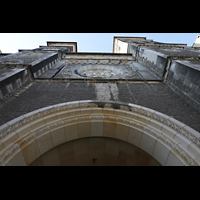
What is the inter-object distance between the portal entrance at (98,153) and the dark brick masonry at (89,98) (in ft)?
4.17

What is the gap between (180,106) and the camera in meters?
3.32

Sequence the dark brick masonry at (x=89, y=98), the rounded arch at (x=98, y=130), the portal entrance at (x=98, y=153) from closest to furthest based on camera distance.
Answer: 1. the rounded arch at (x=98, y=130)
2. the dark brick masonry at (x=89, y=98)
3. the portal entrance at (x=98, y=153)

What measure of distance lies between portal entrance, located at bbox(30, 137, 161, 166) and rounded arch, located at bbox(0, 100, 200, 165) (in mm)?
235

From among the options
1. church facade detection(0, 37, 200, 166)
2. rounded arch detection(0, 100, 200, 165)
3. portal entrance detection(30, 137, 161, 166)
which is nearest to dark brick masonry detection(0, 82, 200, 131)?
church facade detection(0, 37, 200, 166)

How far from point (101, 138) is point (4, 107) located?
2.81m

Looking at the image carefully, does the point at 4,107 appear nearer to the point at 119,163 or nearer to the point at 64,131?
the point at 64,131

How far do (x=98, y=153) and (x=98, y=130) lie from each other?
78 centimetres

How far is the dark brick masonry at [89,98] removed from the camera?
118 inches

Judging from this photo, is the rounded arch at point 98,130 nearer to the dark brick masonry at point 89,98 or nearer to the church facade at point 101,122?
the church facade at point 101,122

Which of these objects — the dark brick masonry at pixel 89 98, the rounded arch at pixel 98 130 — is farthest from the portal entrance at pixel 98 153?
the dark brick masonry at pixel 89 98

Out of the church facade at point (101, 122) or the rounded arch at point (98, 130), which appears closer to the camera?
the rounded arch at point (98, 130)

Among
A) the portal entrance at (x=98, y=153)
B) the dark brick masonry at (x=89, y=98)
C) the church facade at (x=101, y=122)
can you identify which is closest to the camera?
the church facade at (x=101, y=122)

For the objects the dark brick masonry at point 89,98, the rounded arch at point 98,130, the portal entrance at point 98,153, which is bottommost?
the portal entrance at point 98,153
